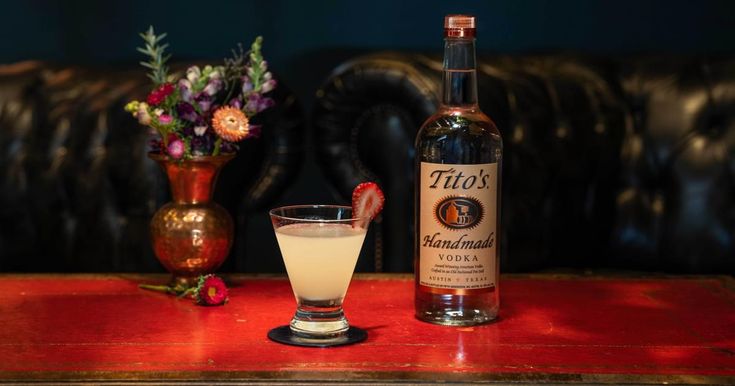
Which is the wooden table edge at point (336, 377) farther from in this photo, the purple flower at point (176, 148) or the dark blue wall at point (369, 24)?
the dark blue wall at point (369, 24)

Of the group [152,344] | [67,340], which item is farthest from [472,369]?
[67,340]

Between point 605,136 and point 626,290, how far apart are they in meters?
0.83

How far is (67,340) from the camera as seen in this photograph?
1.25 m

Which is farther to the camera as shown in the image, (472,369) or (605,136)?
(605,136)

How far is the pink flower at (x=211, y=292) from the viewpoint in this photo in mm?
1414

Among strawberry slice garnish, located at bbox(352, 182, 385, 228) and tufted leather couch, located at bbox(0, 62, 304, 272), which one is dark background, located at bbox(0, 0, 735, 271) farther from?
strawberry slice garnish, located at bbox(352, 182, 385, 228)

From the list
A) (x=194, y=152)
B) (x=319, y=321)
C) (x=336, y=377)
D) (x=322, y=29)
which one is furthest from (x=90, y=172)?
(x=336, y=377)

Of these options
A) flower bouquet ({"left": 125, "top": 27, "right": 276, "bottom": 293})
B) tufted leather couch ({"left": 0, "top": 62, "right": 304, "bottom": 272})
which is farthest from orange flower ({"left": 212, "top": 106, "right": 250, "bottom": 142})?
tufted leather couch ({"left": 0, "top": 62, "right": 304, "bottom": 272})

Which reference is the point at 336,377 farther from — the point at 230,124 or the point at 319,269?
the point at 230,124

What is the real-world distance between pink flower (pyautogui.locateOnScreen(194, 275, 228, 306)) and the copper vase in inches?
3.3

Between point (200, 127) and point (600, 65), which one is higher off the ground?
point (600, 65)

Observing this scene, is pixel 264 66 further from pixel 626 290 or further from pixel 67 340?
pixel 626 290

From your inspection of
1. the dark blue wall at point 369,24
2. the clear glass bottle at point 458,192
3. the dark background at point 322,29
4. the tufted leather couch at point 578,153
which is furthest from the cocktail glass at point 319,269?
the dark blue wall at point 369,24

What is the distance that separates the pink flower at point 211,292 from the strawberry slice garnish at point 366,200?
258mm
